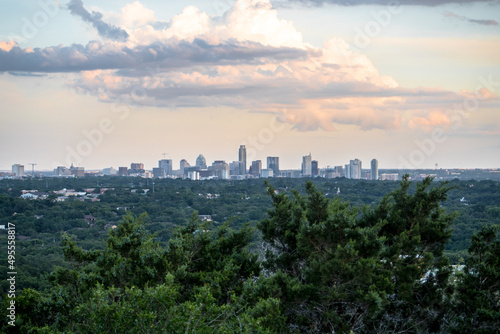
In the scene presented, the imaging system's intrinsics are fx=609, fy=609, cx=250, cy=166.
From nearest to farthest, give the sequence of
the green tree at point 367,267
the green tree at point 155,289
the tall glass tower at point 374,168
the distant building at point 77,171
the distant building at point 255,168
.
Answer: the green tree at point 155,289
the green tree at point 367,267
the tall glass tower at point 374,168
the distant building at point 255,168
the distant building at point 77,171

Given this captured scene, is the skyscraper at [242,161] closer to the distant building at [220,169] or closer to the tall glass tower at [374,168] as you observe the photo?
the distant building at [220,169]

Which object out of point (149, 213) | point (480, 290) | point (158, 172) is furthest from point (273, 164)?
point (480, 290)

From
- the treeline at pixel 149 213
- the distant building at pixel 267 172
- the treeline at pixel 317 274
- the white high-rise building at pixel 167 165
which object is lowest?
the treeline at pixel 149 213

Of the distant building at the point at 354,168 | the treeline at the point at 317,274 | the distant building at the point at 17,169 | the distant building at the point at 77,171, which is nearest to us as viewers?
the treeline at the point at 317,274

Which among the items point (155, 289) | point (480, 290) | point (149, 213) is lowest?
point (149, 213)

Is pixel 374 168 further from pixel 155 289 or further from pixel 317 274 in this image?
pixel 155 289

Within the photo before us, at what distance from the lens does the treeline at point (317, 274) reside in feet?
43.1

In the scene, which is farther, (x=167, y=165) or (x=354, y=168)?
(x=167, y=165)

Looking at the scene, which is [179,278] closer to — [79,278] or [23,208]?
[79,278]

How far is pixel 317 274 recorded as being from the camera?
13961mm

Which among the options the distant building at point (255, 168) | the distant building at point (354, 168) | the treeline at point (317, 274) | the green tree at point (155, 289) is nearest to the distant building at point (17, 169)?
the distant building at point (255, 168)

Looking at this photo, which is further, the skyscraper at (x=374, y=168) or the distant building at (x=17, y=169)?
the distant building at (x=17, y=169)

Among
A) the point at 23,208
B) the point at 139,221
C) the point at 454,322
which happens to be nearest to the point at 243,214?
the point at 23,208

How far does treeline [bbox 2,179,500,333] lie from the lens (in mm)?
13141
